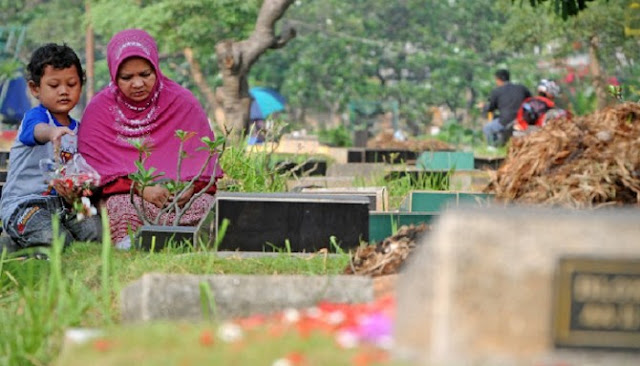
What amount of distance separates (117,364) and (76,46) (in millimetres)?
58536

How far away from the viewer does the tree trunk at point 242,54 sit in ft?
59.8

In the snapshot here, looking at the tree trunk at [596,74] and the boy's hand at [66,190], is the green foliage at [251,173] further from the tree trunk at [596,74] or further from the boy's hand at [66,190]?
the tree trunk at [596,74]

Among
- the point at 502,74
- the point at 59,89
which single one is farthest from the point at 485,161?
the point at 59,89

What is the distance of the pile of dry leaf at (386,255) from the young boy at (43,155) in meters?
2.48

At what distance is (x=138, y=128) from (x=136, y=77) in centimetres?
40

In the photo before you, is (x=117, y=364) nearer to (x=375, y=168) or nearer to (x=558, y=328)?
(x=558, y=328)

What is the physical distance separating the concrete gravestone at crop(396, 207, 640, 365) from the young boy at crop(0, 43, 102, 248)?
4489 millimetres

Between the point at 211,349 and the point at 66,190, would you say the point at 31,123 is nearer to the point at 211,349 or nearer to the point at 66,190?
the point at 66,190

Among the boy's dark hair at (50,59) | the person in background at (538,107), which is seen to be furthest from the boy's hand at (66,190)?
the person in background at (538,107)

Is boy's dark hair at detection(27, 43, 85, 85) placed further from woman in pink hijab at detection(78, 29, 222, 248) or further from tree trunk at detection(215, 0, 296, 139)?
tree trunk at detection(215, 0, 296, 139)

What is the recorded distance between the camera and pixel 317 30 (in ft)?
209

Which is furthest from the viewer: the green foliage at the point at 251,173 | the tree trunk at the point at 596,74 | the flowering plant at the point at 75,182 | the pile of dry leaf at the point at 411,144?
the tree trunk at the point at 596,74

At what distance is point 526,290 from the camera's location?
3551 millimetres

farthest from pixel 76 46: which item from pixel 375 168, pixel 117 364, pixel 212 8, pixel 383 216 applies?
pixel 117 364
